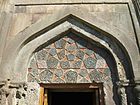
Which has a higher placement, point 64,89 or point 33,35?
point 33,35

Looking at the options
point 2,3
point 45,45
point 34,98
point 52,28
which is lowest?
point 34,98

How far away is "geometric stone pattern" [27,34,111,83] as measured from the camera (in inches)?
185

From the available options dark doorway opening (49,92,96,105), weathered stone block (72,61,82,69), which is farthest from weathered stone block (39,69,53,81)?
dark doorway opening (49,92,96,105)

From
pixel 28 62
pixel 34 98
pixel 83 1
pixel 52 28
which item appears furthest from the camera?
pixel 83 1

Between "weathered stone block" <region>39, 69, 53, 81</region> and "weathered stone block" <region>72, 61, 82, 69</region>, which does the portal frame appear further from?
"weathered stone block" <region>72, 61, 82, 69</region>

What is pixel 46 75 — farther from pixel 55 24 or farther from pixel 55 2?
pixel 55 2

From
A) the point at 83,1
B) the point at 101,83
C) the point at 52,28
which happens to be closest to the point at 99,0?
the point at 83,1

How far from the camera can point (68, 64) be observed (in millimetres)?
4863

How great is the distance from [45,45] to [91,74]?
1.12 metres

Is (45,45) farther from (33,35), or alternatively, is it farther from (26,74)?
(26,74)

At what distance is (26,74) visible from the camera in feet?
15.4

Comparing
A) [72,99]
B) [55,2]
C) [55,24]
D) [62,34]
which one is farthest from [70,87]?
[72,99]

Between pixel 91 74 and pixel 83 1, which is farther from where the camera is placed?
pixel 83 1

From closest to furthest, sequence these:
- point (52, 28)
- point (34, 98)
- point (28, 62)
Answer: point (34, 98) < point (28, 62) < point (52, 28)
